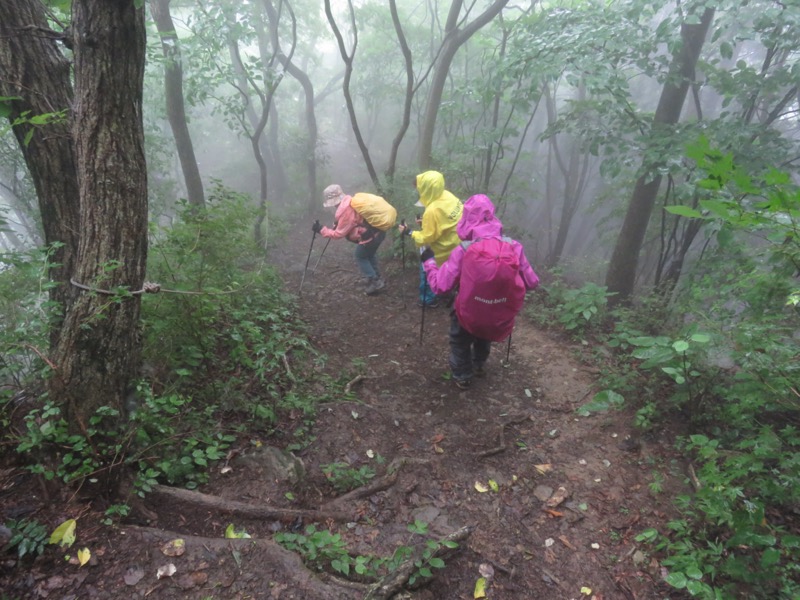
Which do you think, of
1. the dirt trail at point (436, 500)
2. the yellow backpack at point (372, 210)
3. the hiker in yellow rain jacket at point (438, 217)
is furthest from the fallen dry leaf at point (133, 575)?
the yellow backpack at point (372, 210)

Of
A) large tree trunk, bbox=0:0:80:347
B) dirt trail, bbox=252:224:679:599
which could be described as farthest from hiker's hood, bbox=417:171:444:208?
large tree trunk, bbox=0:0:80:347

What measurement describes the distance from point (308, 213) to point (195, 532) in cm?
1441

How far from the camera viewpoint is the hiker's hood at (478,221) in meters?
4.49

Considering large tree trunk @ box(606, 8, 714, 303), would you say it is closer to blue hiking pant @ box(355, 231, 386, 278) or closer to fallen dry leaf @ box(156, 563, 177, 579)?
blue hiking pant @ box(355, 231, 386, 278)

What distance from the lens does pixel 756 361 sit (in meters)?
3.01

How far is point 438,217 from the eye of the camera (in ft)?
18.0

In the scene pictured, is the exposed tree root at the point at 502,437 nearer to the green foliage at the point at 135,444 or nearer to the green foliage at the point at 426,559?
the green foliage at the point at 426,559

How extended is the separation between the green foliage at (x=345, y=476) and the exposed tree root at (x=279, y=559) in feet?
3.08

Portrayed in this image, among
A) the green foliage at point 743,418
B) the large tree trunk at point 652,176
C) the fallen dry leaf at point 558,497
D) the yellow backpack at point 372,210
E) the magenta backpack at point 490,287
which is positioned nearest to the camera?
the green foliage at point 743,418

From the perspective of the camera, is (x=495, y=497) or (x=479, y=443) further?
(x=479, y=443)

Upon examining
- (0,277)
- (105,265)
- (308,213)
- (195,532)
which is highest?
(105,265)

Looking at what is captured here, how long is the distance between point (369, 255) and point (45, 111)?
4.97 meters

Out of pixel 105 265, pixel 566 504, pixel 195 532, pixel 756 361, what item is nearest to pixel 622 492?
pixel 566 504

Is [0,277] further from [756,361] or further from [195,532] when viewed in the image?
[756,361]
